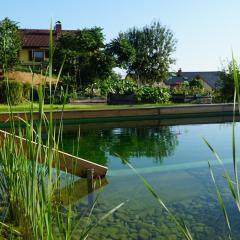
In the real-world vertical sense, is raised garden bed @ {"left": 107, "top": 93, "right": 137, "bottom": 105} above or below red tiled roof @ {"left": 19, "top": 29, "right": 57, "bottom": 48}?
below

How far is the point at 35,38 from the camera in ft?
117

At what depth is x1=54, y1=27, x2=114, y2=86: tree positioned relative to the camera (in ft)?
75.2

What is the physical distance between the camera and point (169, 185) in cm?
532

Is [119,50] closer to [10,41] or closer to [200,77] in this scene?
[10,41]

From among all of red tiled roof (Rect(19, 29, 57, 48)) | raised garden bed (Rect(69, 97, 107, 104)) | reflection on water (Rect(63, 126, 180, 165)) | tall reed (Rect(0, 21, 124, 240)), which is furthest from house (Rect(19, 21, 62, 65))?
tall reed (Rect(0, 21, 124, 240))

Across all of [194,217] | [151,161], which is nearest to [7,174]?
[194,217]

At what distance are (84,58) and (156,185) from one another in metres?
18.8

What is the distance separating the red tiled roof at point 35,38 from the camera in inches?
1343

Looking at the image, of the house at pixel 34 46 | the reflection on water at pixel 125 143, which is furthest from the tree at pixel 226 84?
the house at pixel 34 46

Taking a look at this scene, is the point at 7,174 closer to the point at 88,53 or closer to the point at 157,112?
the point at 157,112

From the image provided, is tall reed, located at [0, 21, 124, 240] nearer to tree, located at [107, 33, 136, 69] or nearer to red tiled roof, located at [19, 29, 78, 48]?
tree, located at [107, 33, 136, 69]

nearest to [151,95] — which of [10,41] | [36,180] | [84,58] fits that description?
[84,58]

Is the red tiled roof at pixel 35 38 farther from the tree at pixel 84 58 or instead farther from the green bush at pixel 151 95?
the green bush at pixel 151 95

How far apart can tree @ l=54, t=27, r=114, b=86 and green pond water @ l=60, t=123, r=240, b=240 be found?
12.6 m
